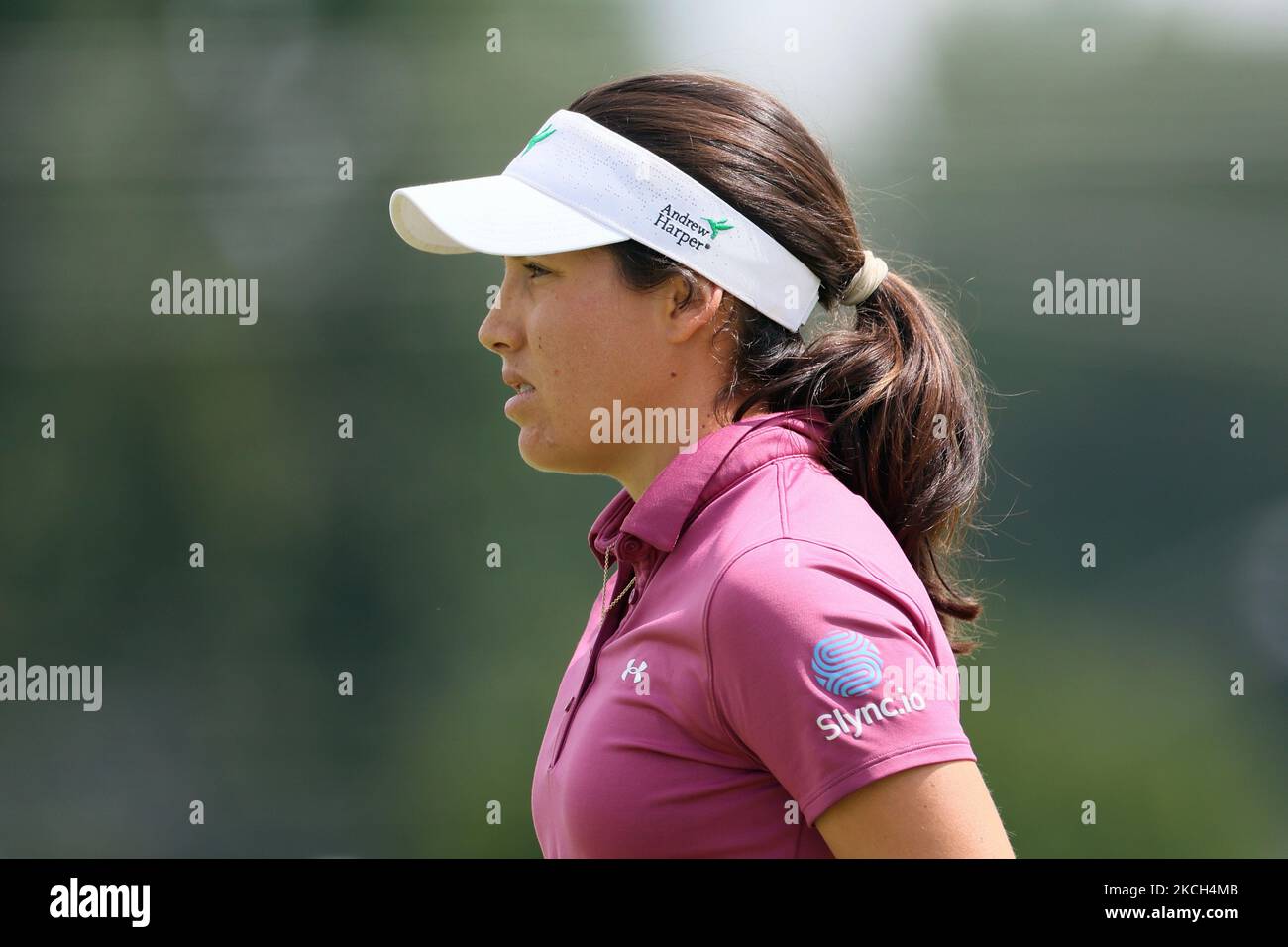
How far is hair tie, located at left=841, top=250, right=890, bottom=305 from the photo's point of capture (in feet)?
6.08

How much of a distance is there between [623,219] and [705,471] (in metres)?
0.36

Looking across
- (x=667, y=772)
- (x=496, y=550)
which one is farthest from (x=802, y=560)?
(x=496, y=550)

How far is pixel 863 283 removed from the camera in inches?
73.0

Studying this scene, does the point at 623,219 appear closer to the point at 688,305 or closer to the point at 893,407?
the point at 688,305

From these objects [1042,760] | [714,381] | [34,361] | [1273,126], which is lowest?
[1042,760]

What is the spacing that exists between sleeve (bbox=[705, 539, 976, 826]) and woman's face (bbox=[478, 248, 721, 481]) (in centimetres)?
41

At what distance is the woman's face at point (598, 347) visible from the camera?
1724mm

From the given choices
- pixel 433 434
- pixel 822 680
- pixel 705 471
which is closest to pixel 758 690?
pixel 822 680

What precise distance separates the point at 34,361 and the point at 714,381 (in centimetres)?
646

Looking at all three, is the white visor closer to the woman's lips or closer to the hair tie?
the hair tie

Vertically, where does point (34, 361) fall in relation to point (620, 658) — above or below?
above

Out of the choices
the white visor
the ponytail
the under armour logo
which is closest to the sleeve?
the under armour logo

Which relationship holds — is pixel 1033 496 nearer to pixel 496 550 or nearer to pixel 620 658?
pixel 496 550

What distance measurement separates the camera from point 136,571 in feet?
23.1
